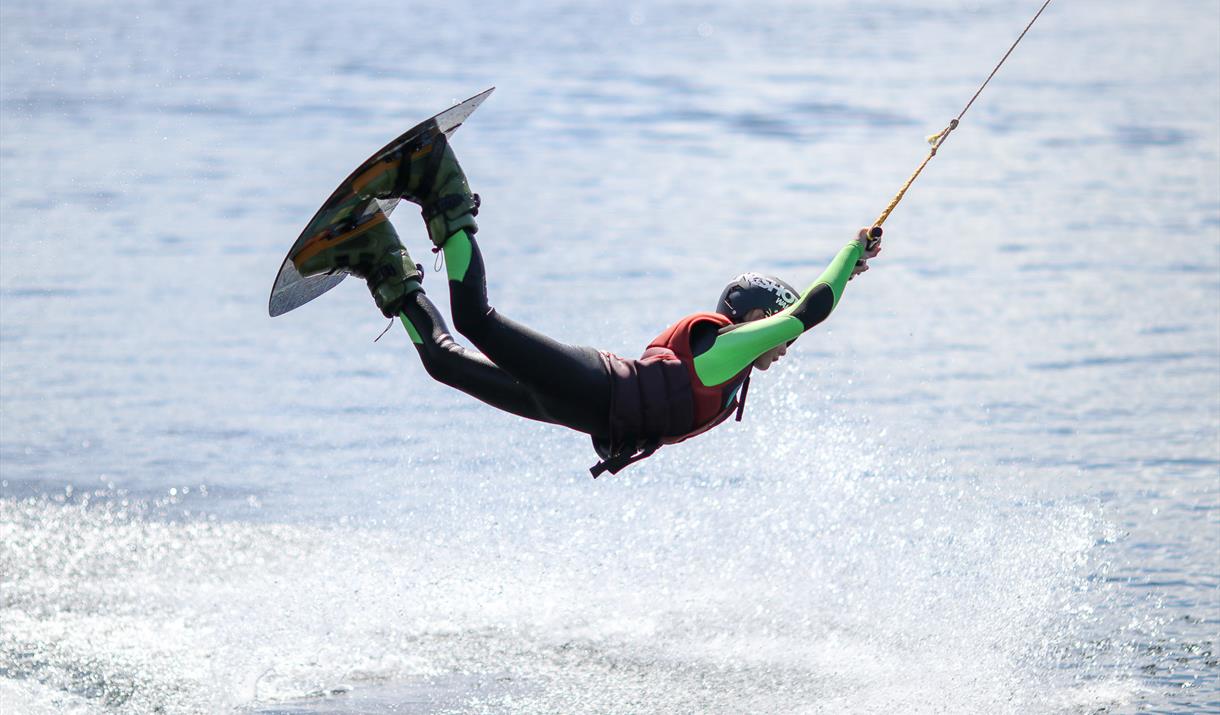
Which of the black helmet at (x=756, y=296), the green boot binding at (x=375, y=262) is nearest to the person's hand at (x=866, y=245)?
the black helmet at (x=756, y=296)

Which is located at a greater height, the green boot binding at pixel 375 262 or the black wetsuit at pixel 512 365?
the green boot binding at pixel 375 262

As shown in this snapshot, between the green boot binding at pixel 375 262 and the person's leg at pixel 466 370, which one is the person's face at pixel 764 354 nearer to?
the person's leg at pixel 466 370

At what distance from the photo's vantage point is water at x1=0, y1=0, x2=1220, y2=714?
26.1 ft

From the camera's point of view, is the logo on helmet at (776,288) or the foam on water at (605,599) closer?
the logo on helmet at (776,288)

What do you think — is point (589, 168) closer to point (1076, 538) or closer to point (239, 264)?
point (239, 264)

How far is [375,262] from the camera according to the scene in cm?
731

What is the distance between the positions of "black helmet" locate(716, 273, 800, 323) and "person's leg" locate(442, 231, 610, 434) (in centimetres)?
71

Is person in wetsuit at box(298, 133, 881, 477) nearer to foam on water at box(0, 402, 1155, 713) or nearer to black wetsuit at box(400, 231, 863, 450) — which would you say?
black wetsuit at box(400, 231, 863, 450)

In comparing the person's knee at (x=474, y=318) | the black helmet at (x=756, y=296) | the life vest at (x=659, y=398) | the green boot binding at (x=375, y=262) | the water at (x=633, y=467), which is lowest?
the water at (x=633, y=467)

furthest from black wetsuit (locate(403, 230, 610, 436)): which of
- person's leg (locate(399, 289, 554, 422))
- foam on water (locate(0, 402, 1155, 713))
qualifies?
foam on water (locate(0, 402, 1155, 713))

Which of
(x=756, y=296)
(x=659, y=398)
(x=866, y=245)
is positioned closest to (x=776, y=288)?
(x=756, y=296)

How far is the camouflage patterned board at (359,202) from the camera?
23.0ft

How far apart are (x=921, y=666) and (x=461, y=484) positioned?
11.9ft

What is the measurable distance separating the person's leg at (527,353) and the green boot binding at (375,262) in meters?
0.36
